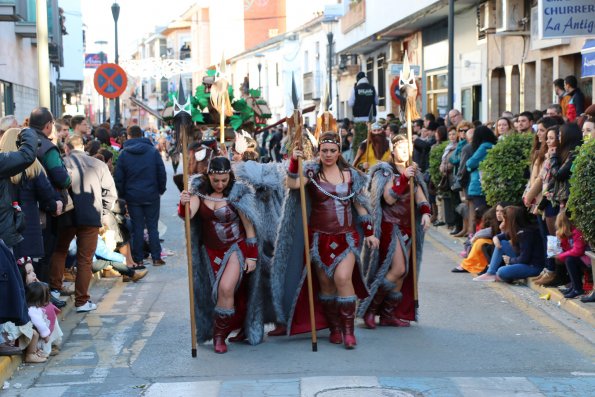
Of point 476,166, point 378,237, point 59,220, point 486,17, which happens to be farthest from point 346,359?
point 486,17

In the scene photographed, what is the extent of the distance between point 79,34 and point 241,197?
144 feet

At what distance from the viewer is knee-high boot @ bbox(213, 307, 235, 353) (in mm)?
→ 9023

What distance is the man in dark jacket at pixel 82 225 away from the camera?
11164 mm

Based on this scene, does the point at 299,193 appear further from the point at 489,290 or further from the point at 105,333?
the point at 489,290

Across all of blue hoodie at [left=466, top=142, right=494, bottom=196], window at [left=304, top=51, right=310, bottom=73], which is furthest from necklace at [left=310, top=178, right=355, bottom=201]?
window at [left=304, top=51, right=310, bottom=73]

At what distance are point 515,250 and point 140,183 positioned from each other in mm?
4997

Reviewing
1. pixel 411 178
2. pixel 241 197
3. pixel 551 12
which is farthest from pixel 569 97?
pixel 241 197

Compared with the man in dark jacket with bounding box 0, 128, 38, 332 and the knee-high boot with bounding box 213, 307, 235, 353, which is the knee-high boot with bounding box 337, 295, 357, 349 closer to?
the knee-high boot with bounding box 213, 307, 235, 353

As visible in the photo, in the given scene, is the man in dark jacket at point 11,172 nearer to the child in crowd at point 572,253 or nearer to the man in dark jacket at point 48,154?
the man in dark jacket at point 48,154

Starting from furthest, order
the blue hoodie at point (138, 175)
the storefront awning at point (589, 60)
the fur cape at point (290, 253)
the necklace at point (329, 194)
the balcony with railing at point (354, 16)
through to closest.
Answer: the balcony with railing at point (354, 16) → the storefront awning at point (589, 60) → the blue hoodie at point (138, 175) → the fur cape at point (290, 253) → the necklace at point (329, 194)

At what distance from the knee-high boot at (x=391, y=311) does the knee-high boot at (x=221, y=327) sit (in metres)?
1.64

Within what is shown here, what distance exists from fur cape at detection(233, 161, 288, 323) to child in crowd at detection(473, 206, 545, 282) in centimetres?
399

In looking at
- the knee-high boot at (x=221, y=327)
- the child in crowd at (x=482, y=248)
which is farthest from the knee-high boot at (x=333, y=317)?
the child in crowd at (x=482, y=248)

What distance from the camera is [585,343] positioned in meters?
9.32
